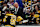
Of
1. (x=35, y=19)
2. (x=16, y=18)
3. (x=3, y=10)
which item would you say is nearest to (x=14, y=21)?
(x=16, y=18)

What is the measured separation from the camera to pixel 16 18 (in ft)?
6.27

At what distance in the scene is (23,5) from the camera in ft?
6.25

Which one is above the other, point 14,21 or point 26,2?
point 26,2

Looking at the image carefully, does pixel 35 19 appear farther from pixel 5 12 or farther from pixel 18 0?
pixel 5 12

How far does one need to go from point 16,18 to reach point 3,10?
0.42m

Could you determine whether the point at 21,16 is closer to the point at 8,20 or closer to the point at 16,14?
the point at 16,14

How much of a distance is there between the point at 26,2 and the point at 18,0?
0.22 meters

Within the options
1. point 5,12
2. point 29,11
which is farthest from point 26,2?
point 5,12

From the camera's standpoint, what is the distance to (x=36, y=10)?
1.92m

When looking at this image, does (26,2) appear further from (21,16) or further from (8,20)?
(8,20)

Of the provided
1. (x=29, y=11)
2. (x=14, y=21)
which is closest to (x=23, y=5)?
(x=29, y=11)

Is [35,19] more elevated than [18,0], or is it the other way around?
[18,0]

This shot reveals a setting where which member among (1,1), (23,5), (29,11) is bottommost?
(29,11)

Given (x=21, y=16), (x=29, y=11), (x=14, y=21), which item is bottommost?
(x=14, y=21)
